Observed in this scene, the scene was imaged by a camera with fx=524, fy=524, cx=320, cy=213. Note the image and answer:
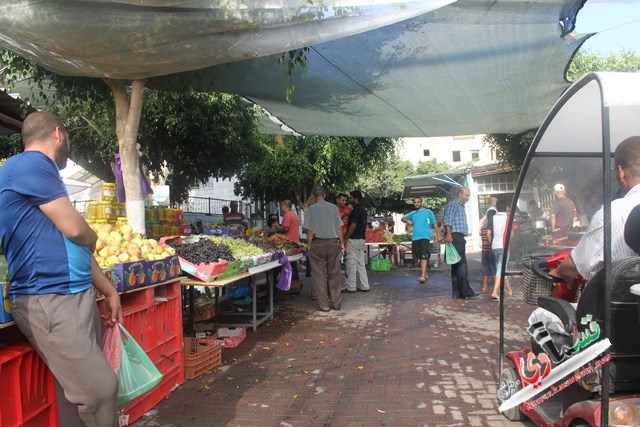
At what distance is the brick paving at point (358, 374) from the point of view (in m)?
4.19

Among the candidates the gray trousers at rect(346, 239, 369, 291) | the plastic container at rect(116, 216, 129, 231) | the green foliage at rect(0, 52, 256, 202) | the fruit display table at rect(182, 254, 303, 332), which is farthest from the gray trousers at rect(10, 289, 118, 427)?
the green foliage at rect(0, 52, 256, 202)

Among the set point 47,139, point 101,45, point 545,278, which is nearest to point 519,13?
point 545,278

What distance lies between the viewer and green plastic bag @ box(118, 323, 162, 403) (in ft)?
10.0

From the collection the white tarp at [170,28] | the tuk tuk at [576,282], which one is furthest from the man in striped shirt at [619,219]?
the white tarp at [170,28]

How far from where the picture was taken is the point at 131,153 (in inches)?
252

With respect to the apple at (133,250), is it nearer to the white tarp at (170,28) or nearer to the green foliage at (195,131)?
the white tarp at (170,28)

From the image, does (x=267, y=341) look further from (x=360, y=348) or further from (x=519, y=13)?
(x=519, y=13)

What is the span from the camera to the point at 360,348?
20.8ft

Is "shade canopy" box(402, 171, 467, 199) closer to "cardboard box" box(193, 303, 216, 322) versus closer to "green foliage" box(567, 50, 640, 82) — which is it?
"green foliage" box(567, 50, 640, 82)

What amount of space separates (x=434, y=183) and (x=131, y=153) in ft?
51.0

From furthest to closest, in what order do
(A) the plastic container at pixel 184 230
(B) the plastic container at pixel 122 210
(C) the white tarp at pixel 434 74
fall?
(A) the plastic container at pixel 184 230
(B) the plastic container at pixel 122 210
(C) the white tarp at pixel 434 74

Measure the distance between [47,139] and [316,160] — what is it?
19.4 metres

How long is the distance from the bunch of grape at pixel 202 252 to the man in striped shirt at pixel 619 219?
4.09 m

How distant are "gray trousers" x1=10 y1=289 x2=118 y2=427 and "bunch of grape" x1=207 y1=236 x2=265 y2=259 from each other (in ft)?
14.3
